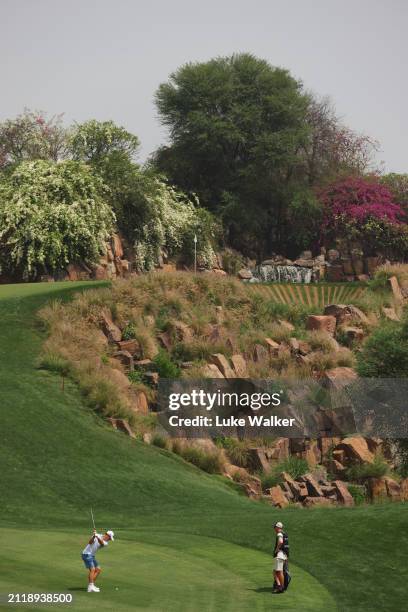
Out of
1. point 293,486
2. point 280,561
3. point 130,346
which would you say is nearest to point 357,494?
point 293,486

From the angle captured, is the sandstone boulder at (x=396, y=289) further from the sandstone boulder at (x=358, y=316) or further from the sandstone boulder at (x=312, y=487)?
the sandstone boulder at (x=312, y=487)

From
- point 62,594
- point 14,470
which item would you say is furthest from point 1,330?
point 62,594

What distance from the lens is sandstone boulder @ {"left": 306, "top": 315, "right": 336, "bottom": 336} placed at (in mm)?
54438

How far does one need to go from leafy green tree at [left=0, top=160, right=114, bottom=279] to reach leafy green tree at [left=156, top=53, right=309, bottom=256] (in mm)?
15995

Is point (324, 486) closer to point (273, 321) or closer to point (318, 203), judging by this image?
point (273, 321)

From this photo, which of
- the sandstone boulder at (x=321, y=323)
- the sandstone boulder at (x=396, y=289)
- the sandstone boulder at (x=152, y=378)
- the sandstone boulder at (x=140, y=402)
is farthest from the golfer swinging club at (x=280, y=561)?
the sandstone boulder at (x=396, y=289)

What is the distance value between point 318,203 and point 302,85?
464 inches

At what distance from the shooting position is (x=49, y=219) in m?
59.3

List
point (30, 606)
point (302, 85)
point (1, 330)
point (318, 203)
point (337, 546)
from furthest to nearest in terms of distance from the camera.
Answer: point (302, 85) < point (318, 203) < point (1, 330) < point (337, 546) < point (30, 606)

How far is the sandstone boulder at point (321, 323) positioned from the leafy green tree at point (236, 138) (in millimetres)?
22758

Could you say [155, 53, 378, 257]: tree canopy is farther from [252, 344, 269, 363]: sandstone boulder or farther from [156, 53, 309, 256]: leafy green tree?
[252, 344, 269, 363]: sandstone boulder

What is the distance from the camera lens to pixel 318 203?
80375 millimetres

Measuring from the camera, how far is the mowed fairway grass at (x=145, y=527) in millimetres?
19844

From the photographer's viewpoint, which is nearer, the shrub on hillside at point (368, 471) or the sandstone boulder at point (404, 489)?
the sandstone boulder at point (404, 489)
